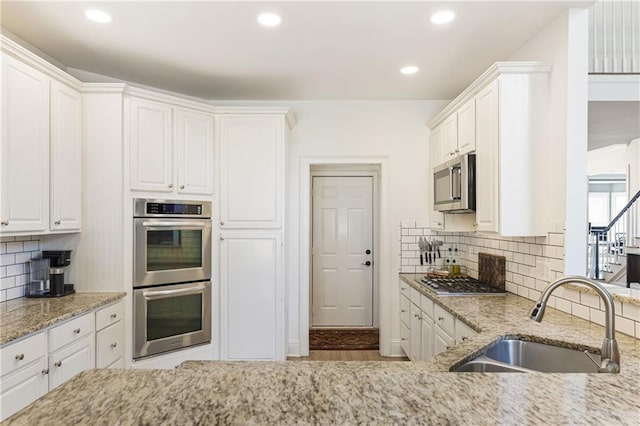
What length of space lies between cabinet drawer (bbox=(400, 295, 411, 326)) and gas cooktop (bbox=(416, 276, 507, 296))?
31 centimetres

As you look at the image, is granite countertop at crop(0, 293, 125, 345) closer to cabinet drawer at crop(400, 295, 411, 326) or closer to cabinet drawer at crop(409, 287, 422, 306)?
cabinet drawer at crop(409, 287, 422, 306)

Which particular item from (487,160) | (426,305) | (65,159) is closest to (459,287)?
(426,305)

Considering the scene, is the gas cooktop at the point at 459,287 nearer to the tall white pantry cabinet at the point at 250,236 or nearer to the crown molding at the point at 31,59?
the tall white pantry cabinet at the point at 250,236

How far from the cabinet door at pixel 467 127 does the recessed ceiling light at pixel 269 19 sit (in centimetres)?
153

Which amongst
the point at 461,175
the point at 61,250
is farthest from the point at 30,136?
the point at 461,175

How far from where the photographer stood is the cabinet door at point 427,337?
3004mm

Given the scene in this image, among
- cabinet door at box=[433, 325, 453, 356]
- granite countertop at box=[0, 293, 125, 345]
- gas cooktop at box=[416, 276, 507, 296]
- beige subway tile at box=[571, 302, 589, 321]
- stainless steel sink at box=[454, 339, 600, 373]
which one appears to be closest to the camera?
stainless steel sink at box=[454, 339, 600, 373]

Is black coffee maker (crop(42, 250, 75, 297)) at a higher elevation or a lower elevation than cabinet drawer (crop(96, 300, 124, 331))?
higher

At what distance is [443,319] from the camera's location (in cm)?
270

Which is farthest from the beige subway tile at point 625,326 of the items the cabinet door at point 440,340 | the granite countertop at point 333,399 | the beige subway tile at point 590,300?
the granite countertop at point 333,399

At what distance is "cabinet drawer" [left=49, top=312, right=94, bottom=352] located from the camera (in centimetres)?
213

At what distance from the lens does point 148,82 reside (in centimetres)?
357

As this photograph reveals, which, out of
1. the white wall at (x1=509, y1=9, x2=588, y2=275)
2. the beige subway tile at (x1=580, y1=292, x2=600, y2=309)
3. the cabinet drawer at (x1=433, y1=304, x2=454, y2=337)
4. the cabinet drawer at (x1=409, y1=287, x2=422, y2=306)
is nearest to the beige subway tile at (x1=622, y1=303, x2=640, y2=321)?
the beige subway tile at (x1=580, y1=292, x2=600, y2=309)

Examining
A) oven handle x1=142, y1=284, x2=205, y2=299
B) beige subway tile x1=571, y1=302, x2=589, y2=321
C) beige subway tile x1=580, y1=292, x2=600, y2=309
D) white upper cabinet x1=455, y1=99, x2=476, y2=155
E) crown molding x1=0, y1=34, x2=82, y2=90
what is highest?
crown molding x1=0, y1=34, x2=82, y2=90
